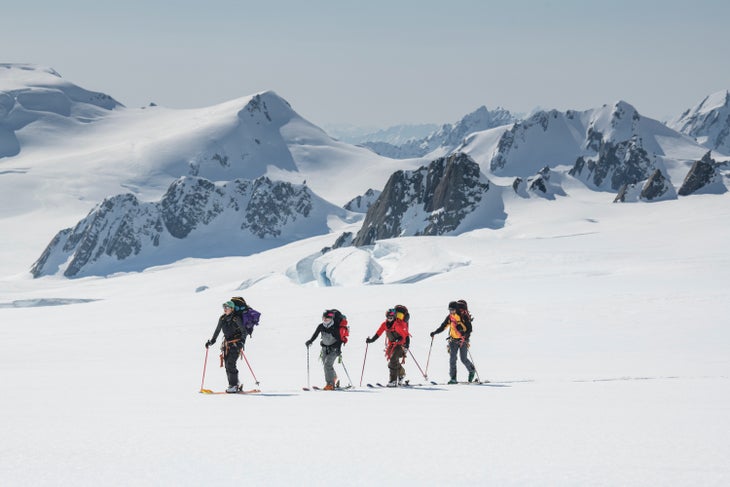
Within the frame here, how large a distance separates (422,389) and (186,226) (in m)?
142

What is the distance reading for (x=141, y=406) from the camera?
10.7m

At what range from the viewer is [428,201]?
102 m

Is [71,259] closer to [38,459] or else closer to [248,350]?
[248,350]

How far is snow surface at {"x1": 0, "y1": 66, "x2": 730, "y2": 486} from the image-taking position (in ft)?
22.7

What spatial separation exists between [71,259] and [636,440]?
141m

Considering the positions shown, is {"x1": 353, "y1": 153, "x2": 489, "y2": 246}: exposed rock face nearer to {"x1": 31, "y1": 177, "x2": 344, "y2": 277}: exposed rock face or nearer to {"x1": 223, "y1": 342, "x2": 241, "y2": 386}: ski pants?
{"x1": 31, "y1": 177, "x2": 344, "y2": 277}: exposed rock face

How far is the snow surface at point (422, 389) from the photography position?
22.7 feet

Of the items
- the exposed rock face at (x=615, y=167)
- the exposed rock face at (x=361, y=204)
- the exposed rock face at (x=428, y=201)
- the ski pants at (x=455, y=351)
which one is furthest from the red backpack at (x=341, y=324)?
the exposed rock face at (x=615, y=167)

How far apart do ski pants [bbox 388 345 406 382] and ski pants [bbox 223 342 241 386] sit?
2.81 metres

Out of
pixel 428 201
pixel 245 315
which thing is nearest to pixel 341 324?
pixel 245 315

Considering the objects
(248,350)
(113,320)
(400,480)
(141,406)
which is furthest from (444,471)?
(113,320)

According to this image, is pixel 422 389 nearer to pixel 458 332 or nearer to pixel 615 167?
pixel 458 332

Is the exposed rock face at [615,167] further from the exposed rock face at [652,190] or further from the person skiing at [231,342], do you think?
the person skiing at [231,342]

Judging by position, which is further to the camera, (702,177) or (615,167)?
(615,167)
